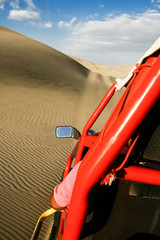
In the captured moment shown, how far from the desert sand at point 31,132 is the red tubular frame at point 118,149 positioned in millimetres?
2813

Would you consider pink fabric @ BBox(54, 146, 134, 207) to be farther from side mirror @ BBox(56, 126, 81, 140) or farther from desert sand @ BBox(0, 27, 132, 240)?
desert sand @ BBox(0, 27, 132, 240)

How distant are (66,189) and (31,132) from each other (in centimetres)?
793

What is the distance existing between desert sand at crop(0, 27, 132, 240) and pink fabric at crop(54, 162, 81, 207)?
8.17 feet

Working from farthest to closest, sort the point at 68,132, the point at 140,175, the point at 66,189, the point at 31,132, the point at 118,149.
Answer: the point at 31,132 → the point at 68,132 → the point at 66,189 → the point at 140,175 → the point at 118,149

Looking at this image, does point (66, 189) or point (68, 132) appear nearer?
point (66, 189)

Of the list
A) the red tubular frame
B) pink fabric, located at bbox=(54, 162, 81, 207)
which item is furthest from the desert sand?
the red tubular frame

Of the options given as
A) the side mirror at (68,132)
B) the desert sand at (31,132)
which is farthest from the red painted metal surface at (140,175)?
the desert sand at (31,132)

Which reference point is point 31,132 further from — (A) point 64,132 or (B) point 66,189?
(B) point 66,189

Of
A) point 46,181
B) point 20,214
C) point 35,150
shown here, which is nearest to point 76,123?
point 35,150

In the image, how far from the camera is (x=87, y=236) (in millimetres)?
1443

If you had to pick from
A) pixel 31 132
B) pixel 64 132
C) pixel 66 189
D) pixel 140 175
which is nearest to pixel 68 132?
pixel 64 132

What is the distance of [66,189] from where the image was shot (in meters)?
1.33

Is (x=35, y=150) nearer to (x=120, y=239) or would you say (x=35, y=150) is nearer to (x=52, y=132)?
(x=52, y=132)

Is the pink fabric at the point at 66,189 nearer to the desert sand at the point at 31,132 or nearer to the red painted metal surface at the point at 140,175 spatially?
the red painted metal surface at the point at 140,175
